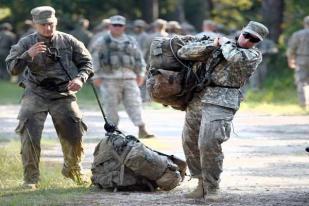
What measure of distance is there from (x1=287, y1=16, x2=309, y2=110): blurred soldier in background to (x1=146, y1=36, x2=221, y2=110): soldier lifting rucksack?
1372 centimetres

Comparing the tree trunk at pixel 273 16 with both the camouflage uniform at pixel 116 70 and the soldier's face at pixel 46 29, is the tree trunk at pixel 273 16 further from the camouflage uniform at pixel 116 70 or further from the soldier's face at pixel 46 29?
the soldier's face at pixel 46 29

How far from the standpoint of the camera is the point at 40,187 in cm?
1222

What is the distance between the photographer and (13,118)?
23.0 m

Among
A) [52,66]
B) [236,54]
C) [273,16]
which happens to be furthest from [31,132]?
[273,16]

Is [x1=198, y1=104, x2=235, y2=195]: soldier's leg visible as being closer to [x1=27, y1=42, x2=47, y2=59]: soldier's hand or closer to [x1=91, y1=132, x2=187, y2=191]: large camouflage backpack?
[x1=91, y1=132, x2=187, y2=191]: large camouflage backpack

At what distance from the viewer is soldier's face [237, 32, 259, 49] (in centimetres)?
1052

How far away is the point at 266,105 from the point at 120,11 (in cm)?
2017

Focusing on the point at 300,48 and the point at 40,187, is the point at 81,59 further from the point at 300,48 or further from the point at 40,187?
the point at 300,48

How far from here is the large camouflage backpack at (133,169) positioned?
1155 cm

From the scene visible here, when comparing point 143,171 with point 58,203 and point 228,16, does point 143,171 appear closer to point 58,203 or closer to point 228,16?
point 58,203

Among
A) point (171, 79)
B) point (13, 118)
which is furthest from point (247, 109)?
point (171, 79)

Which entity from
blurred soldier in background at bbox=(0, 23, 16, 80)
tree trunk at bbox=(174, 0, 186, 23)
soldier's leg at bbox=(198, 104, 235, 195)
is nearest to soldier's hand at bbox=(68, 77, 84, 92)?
soldier's leg at bbox=(198, 104, 235, 195)

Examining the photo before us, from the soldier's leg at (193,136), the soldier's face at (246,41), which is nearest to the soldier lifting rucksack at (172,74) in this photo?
the soldier's leg at (193,136)

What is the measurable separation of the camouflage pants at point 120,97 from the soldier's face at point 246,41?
7.68 m
